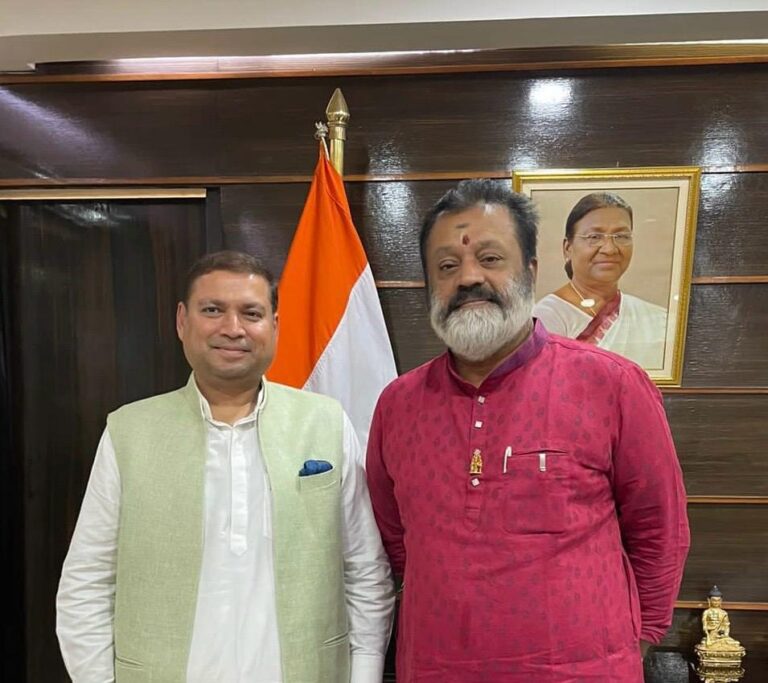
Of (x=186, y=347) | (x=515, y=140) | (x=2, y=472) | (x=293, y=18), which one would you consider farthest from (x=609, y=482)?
(x=2, y=472)

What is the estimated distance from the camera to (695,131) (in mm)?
1908

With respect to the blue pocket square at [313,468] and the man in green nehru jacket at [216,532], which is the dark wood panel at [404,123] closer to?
the man in green nehru jacket at [216,532]

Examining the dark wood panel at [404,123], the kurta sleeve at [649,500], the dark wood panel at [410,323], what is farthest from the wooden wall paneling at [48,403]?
the kurta sleeve at [649,500]

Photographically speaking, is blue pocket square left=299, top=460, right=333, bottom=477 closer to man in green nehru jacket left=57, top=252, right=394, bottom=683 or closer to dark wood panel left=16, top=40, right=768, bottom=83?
man in green nehru jacket left=57, top=252, right=394, bottom=683

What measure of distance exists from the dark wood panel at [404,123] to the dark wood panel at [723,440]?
74 cm

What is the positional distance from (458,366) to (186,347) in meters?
0.56

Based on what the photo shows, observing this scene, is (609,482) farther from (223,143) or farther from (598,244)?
(223,143)

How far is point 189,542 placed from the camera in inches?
47.0

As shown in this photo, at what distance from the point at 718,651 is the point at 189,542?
160cm

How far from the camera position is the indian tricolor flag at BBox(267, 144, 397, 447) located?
6.06 feet

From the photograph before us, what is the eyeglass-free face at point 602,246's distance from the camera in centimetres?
191

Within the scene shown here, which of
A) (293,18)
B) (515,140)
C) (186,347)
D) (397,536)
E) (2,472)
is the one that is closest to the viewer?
(186,347)

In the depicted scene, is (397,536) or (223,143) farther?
(223,143)

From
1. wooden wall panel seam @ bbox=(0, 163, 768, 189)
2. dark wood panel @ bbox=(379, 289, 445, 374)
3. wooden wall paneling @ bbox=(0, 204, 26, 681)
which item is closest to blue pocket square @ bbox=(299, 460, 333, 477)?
dark wood panel @ bbox=(379, 289, 445, 374)
